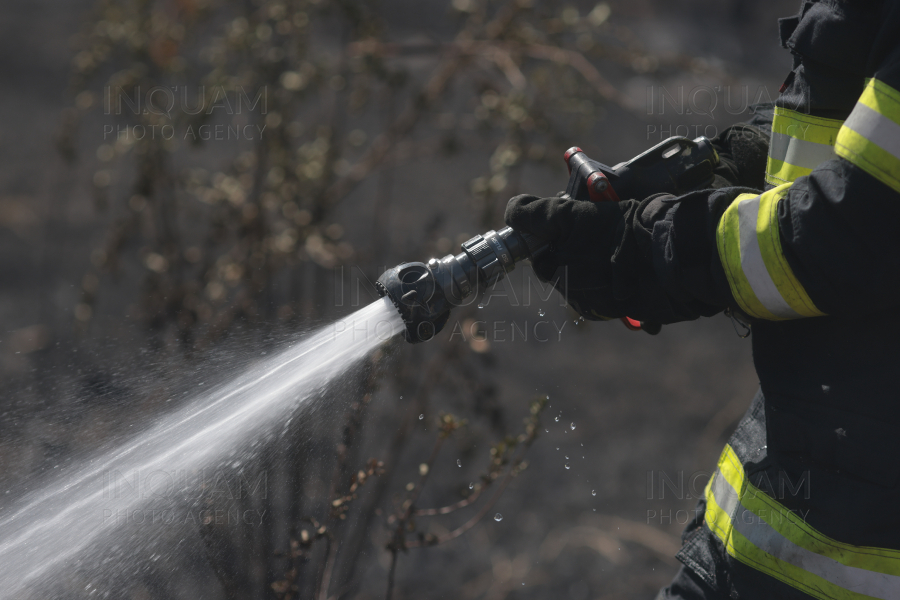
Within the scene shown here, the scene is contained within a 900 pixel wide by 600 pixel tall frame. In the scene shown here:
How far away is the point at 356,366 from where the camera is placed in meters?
2.00

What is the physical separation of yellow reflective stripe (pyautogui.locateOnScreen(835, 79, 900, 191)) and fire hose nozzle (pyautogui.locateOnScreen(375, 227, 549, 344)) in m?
0.57

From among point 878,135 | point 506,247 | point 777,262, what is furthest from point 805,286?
point 506,247

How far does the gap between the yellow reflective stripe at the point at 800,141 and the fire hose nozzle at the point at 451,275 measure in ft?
1.52

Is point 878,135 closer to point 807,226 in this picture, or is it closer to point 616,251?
point 807,226

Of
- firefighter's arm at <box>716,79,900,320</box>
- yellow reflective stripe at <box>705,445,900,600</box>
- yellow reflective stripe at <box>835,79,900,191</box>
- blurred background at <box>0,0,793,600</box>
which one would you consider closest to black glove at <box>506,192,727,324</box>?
firefighter's arm at <box>716,79,900,320</box>

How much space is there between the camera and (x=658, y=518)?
11.4ft

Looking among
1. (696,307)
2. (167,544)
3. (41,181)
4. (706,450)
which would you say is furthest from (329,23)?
(696,307)

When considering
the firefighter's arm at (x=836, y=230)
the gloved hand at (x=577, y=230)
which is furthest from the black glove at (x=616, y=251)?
the firefighter's arm at (x=836, y=230)

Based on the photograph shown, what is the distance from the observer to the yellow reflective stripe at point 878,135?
1031mm

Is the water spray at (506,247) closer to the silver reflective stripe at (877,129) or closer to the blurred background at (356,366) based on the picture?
the silver reflective stripe at (877,129)

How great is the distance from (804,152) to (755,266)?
262mm

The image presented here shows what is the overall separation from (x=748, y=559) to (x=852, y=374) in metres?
0.40

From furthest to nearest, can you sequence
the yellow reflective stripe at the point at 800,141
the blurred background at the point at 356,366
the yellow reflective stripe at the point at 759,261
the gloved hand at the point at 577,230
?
the blurred background at the point at 356,366
the gloved hand at the point at 577,230
the yellow reflective stripe at the point at 800,141
the yellow reflective stripe at the point at 759,261

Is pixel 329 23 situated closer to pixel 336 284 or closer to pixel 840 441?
pixel 336 284
